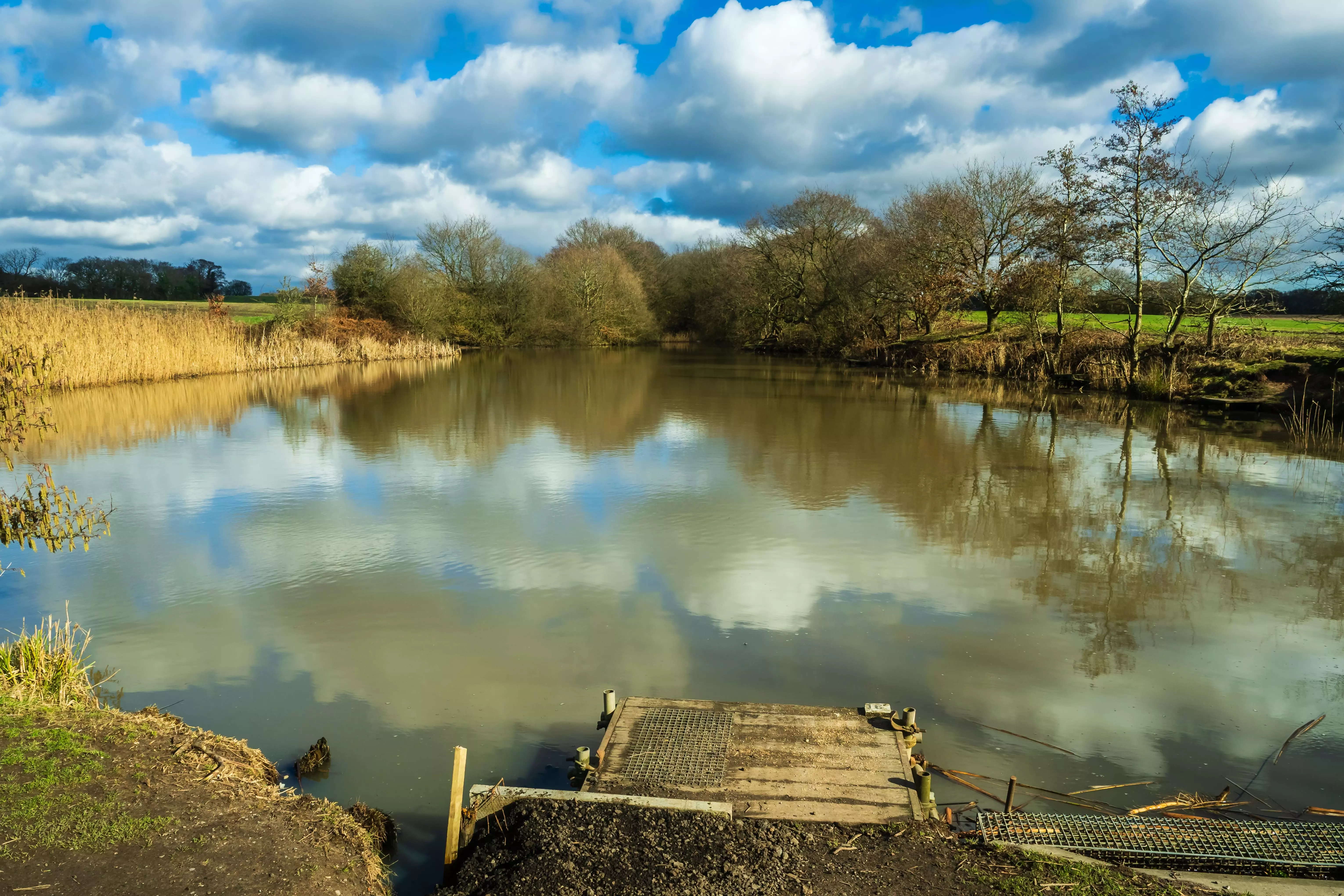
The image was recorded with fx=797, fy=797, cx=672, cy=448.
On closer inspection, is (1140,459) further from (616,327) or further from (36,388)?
(616,327)

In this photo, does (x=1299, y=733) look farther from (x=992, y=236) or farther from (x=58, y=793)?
(x=992, y=236)

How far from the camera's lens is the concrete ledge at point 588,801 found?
10.2 ft

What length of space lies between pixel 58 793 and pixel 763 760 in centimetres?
275

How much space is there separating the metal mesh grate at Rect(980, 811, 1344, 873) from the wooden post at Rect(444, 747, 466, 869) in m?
1.99

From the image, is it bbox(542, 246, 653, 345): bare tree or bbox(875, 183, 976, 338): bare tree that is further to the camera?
bbox(542, 246, 653, 345): bare tree

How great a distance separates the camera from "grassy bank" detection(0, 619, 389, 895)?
2.66 metres

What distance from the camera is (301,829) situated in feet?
9.89

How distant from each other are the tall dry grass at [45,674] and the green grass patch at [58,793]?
0.30 m

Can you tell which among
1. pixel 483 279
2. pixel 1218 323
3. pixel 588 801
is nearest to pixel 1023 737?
pixel 588 801

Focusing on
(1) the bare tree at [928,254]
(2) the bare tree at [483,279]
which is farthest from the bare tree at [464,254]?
(1) the bare tree at [928,254]

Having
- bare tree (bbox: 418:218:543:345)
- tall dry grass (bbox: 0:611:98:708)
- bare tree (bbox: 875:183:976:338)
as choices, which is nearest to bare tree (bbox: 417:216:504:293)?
bare tree (bbox: 418:218:543:345)

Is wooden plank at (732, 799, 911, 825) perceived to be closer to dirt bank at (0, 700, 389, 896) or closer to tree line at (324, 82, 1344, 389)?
dirt bank at (0, 700, 389, 896)

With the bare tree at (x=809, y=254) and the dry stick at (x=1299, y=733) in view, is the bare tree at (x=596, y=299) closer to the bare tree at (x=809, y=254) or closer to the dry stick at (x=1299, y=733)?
the bare tree at (x=809, y=254)

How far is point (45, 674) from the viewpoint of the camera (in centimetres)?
396
